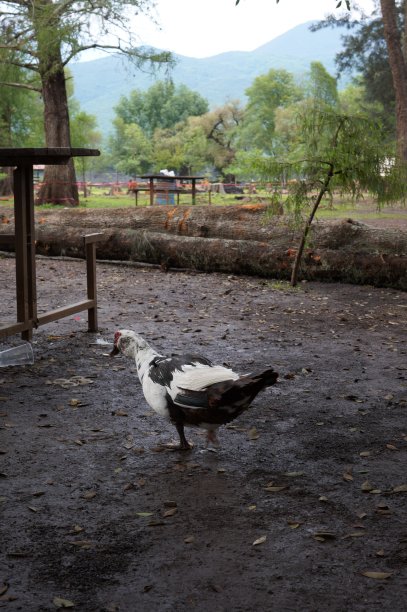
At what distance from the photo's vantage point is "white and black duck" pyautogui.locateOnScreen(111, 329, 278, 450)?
4.02m

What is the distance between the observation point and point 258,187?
10750 mm

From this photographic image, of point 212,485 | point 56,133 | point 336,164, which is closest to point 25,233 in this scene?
point 212,485

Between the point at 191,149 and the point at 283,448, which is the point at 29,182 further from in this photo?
the point at 191,149

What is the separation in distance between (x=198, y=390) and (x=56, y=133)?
2005 centimetres

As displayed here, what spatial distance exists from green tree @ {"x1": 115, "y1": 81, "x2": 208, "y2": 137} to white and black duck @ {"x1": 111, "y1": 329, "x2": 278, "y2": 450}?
73.0 meters

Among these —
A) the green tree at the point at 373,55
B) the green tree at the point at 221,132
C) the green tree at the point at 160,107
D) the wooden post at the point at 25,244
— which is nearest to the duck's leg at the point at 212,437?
the wooden post at the point at 25,244

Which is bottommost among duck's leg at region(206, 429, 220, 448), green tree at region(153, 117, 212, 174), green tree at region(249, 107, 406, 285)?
duck's leg at region(206, 429, 220, 448)

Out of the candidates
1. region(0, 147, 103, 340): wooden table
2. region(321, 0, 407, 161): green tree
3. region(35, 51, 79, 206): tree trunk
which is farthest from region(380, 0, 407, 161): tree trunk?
region(0, 147, 103, 340): wooden table

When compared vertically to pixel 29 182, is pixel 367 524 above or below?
below

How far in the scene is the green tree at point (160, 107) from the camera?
7731 cm

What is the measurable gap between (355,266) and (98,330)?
15.0ft

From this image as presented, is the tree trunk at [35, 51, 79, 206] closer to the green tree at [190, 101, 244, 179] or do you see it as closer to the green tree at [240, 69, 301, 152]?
the green tree at [190, 101, 244, 179]

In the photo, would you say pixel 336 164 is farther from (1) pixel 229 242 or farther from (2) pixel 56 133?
(2) pixel 56 133

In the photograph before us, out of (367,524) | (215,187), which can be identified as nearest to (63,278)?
(367,524)
